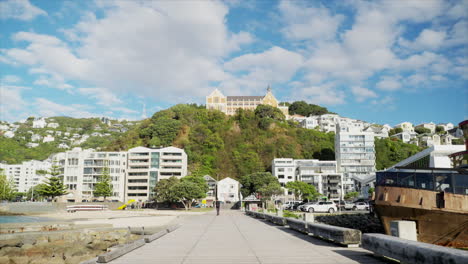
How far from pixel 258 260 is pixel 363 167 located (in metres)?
96.3

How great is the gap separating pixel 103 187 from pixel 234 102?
248 feet

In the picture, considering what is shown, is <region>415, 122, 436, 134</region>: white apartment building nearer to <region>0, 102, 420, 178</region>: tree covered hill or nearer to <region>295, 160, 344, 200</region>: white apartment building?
<region>0, 102, 420, 178</region>: tree covered hill

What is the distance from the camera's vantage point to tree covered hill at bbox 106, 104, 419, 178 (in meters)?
102

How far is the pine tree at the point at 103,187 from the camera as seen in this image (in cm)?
7738

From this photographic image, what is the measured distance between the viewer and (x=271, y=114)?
401 feet

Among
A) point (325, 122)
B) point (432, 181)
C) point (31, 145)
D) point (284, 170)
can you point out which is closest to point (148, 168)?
point (284, 170)

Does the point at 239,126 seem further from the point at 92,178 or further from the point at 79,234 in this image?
the point at 79,234

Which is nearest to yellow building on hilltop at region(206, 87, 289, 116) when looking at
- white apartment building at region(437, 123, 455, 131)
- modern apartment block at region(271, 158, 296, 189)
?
modern apartment block at region(271, 158, 296, 189)

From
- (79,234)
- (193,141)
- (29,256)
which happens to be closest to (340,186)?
(193,141)

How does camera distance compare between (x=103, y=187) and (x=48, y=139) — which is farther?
(x=48, y=139)

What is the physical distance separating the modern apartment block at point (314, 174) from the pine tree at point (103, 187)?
43.6 metres

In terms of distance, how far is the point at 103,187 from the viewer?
78.0 meters

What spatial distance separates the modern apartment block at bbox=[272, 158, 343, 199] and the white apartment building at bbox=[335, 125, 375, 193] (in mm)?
3617

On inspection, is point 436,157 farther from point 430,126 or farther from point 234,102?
point 430,126
